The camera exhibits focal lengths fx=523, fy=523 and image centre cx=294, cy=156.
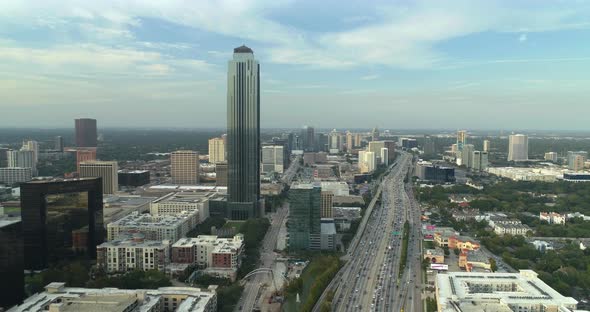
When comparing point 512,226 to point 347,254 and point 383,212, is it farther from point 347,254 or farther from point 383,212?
point 347,254

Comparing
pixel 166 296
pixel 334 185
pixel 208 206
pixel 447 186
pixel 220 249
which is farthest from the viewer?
pixel 447 186

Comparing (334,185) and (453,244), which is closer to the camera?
(453,244)

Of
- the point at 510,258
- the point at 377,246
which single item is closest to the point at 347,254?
the point at 377,246

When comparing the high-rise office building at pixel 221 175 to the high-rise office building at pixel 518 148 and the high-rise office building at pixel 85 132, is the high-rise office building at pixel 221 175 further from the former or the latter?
the high-rise office building at pixel 518 148

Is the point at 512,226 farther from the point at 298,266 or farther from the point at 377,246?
the point at 298,266

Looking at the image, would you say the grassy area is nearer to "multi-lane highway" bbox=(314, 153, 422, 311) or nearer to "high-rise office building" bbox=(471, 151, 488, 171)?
"multi-lane highway" bbox=(314, 153, 422, 311)

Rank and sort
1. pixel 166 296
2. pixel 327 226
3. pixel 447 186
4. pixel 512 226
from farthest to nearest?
pixel 447 186
pixel 512 226
pixel 327 226
pixel 166 296

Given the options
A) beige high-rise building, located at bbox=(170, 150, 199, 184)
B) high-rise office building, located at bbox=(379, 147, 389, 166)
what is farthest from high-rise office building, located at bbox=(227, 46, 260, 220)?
high-rise office building, located at bbox=(379, 147, 389, 166)

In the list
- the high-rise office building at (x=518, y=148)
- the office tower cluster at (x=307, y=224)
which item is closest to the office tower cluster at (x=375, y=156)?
the high-rise office building at (x=518, y=148)
